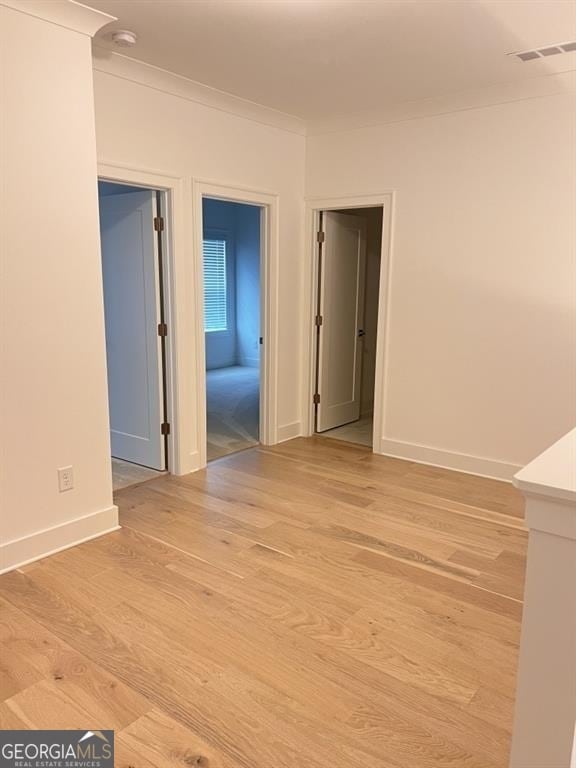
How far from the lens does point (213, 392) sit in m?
7.43

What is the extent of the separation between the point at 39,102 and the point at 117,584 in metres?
2.35

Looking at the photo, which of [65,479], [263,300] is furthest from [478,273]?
[65,479]

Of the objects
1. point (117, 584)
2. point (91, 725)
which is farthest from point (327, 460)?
point (91, 725)

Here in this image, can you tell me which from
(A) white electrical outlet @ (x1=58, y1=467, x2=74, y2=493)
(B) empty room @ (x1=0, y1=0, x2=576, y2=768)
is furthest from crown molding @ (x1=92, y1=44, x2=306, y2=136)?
(A) white electrical outlet @ (x1=58, y1=467, x2=74, y2=493)

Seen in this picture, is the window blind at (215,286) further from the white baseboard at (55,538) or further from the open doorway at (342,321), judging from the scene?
the white baseboard at (55,538)

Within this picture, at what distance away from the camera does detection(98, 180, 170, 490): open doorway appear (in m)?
4.10

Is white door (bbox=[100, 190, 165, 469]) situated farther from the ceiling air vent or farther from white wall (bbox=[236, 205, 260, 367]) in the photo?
white wall (bbox=[236, 205, 260, 367])

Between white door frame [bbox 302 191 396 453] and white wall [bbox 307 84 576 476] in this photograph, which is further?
white door frame [bbox 302 191 396 453]

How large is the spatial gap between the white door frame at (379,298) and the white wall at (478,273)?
2.2 inches

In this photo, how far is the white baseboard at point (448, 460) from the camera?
4.28 metres
